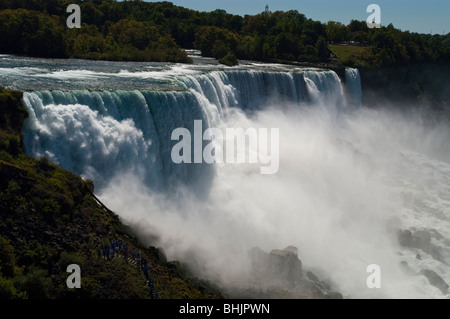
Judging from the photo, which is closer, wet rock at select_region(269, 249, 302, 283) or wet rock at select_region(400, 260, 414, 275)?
wet rock at select_region(269, 249, 302, 283)

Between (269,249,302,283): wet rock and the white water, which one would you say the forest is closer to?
the white water

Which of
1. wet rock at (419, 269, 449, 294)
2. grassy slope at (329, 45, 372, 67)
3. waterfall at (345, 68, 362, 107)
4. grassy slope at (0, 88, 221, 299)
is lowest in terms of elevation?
wet rock at (419, 269, 449, 294)

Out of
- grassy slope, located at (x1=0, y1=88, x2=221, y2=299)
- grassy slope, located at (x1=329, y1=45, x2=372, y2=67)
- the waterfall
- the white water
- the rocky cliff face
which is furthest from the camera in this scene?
grassy slope, located at (x1=329, y1=45, x2=372, y2=67)

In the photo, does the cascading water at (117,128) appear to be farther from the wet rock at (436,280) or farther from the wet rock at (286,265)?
the wet rock at (436,280)

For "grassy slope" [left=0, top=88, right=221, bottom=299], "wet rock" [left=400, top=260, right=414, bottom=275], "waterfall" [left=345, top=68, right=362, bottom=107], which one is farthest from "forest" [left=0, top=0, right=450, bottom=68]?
"wet rock" [left=400, top=260, right=414, bottom=275]
